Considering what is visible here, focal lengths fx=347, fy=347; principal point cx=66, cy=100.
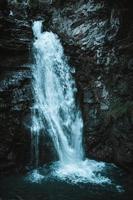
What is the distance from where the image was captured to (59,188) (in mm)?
10578

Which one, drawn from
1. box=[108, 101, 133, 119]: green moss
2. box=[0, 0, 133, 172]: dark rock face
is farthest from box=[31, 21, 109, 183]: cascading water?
box=[108, 101, 133, 119]: green moss

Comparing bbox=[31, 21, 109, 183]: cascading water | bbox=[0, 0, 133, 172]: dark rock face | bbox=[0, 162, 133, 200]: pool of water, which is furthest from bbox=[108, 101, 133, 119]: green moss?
bbox=[0, 162, 133, 200]: pool of water

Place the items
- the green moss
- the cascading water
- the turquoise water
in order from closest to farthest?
the turquoise water, the green moss, the cascading water

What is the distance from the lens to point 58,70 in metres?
14.5

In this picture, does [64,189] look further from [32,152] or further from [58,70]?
[58,70]

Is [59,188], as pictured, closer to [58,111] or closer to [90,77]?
[58,111]

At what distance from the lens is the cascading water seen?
1210cm

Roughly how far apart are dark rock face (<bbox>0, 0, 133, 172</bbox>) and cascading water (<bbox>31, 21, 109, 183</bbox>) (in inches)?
12.9

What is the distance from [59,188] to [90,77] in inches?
194

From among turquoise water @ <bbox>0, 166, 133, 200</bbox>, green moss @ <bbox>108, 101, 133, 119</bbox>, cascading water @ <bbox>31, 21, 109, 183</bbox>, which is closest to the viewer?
turquoise water @ <bbox>0, 166, 133, 200</bbox>

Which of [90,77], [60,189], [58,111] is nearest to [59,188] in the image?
[60,189]

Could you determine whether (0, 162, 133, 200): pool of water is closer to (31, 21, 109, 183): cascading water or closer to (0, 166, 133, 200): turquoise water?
(0, 166, 133, 200): turquoise water

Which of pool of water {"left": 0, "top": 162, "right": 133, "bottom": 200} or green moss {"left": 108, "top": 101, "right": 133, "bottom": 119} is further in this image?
green moss {"left": 108, "top": 101, "right": 133, "bottom": 119}

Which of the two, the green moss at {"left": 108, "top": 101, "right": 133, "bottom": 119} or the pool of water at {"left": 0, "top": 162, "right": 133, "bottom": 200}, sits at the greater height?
the green moss at {"left": 108, "top": 101, "right": 133, "bottom": 119}
